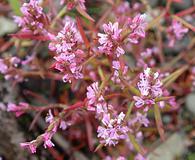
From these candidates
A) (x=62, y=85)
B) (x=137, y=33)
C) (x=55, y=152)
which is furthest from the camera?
(x=62, y=85)

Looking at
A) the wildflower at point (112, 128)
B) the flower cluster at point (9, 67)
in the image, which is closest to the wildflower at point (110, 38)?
the wildflower at point (112, 128)

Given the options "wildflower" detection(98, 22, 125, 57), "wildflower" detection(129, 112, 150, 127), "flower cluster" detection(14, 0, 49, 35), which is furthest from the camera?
"wildflower" detection(129, 112, 150, 127)

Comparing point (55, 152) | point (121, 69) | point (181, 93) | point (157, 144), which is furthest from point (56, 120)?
point (181, 93)

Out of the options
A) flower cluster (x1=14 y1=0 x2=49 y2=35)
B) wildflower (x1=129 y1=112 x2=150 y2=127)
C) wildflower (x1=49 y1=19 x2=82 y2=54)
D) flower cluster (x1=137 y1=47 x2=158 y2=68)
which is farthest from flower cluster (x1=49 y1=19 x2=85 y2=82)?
flower cluster (x1=137 y1=47 x2=158 y2=68)

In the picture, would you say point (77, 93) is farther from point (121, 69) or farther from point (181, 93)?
point (121, 69)

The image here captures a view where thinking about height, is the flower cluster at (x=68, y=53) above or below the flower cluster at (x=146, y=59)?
above

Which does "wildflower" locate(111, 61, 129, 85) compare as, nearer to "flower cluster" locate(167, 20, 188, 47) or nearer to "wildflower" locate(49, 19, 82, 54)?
"wildflower" locate(49, 19, 82, 54)

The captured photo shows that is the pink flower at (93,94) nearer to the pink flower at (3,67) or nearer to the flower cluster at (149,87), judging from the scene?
the flower cluster at (149,87)
